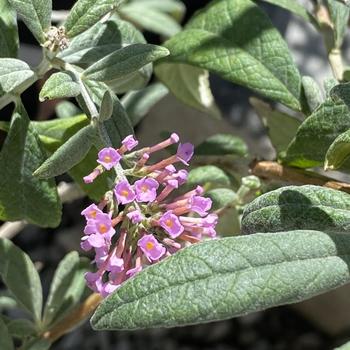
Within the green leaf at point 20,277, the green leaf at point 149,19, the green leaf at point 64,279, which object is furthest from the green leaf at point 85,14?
the green leaf at point 149,19

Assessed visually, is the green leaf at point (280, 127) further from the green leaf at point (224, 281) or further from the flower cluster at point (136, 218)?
the green leaf at point (224, 281)

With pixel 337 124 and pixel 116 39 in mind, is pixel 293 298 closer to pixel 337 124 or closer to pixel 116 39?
pixel 337 124

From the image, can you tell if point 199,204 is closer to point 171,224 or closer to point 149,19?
point 171,224

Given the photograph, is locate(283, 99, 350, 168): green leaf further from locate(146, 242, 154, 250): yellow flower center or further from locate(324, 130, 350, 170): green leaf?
locate(146, 242, 154, 250): yellow flower center

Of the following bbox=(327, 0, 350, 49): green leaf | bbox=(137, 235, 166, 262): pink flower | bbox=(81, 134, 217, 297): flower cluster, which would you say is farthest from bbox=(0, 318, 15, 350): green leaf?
bbox=(327, 0, 350, 49): green leaf

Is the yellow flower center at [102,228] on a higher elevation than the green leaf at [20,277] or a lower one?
higher
